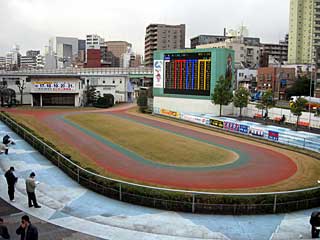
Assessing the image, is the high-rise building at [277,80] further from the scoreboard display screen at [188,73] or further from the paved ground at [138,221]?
the paved ground at [138,221]

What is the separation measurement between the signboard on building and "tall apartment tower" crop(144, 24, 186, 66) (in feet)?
234

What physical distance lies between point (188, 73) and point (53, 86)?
27.9 meters

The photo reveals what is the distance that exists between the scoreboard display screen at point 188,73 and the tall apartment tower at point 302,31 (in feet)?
234

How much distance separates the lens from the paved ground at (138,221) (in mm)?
12617

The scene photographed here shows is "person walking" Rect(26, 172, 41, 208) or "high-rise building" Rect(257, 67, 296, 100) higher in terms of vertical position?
"high-rise building" Rect(257, 67, 296, 100)

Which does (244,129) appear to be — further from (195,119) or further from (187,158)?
(187,158)

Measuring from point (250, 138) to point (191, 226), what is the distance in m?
22.8

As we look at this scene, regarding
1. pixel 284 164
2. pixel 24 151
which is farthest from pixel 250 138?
pixel 24 151

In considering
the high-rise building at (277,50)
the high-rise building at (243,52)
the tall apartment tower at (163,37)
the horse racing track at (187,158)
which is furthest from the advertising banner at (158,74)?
the high-rise building at (277,50)

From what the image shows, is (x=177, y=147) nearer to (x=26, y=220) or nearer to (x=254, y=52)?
(x=26, y=220)

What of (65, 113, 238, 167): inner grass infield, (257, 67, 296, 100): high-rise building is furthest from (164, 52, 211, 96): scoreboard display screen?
(257, 67, 296, 100): high-rise building

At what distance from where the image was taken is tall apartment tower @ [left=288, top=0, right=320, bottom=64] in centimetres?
11006

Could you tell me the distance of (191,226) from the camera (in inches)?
525

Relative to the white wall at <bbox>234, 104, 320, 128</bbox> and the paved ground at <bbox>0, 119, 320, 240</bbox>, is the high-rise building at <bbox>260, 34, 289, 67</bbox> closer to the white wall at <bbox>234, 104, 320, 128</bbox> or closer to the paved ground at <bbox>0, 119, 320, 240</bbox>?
the white wall at <bbox>234, 104, 320, 128</bbox>
